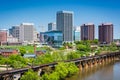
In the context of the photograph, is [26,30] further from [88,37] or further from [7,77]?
[7,77]

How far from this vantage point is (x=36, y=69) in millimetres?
41188

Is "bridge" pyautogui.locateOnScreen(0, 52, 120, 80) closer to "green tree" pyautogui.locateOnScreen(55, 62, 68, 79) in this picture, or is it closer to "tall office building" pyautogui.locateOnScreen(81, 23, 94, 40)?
"green tree" pyautogui.locateOnScreen(55, 62, 68, 79)

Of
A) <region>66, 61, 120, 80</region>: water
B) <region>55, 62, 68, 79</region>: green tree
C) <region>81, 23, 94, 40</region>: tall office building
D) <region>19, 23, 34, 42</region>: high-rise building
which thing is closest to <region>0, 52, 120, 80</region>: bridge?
<region>55, 62, 68, 79</region>: green tree

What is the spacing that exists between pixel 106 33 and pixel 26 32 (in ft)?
202

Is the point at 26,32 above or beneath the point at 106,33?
above

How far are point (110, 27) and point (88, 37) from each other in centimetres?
2276

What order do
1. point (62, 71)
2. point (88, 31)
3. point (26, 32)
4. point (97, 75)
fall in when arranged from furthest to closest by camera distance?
1. point (26, 32)
2. point (88, 31)
3. point (97, 75)
4. point (62, 71)

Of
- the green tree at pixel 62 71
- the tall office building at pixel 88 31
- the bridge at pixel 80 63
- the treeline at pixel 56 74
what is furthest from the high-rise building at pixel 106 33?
the green tree at pixel 62 71

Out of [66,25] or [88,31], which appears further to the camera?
[88,31]

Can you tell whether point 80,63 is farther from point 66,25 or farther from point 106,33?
point 66,25

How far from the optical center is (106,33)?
180125 millimetres

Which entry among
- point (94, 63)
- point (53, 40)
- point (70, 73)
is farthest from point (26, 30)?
point (70, 73)

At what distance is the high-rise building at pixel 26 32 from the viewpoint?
19475 cm

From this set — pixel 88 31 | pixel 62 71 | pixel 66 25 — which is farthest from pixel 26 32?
pixel 62 71
